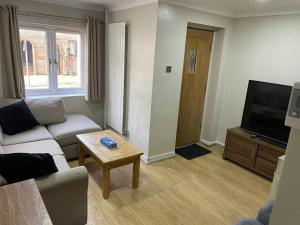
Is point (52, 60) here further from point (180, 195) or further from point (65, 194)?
point (180, 195)

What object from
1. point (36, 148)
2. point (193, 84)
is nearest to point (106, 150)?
point (36, 148)

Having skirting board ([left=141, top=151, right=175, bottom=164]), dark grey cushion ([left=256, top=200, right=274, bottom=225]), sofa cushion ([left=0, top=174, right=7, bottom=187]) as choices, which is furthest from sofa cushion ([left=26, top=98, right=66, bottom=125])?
dark grey cushion ([left=256, top=200, right=274, bottom=225])

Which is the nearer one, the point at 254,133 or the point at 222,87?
the point at 254,133

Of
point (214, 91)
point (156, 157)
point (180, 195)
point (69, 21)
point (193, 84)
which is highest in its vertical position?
point (69, 21)

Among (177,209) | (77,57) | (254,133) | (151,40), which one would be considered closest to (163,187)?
(177,209)

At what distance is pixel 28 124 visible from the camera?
10.2 feet

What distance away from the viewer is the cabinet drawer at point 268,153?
294cm

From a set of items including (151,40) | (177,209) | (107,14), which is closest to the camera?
(177,209)

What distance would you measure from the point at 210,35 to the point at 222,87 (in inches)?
36.5

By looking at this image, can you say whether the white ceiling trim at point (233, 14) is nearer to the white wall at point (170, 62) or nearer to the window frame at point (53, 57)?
the white wall at point (170, 62)

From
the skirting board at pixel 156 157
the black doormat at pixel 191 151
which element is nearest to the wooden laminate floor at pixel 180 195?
the skirting board at pixel 156 157

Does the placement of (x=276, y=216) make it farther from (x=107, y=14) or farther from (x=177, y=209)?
(x=107, y=14)

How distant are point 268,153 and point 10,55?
391 cm

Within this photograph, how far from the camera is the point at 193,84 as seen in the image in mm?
3750
